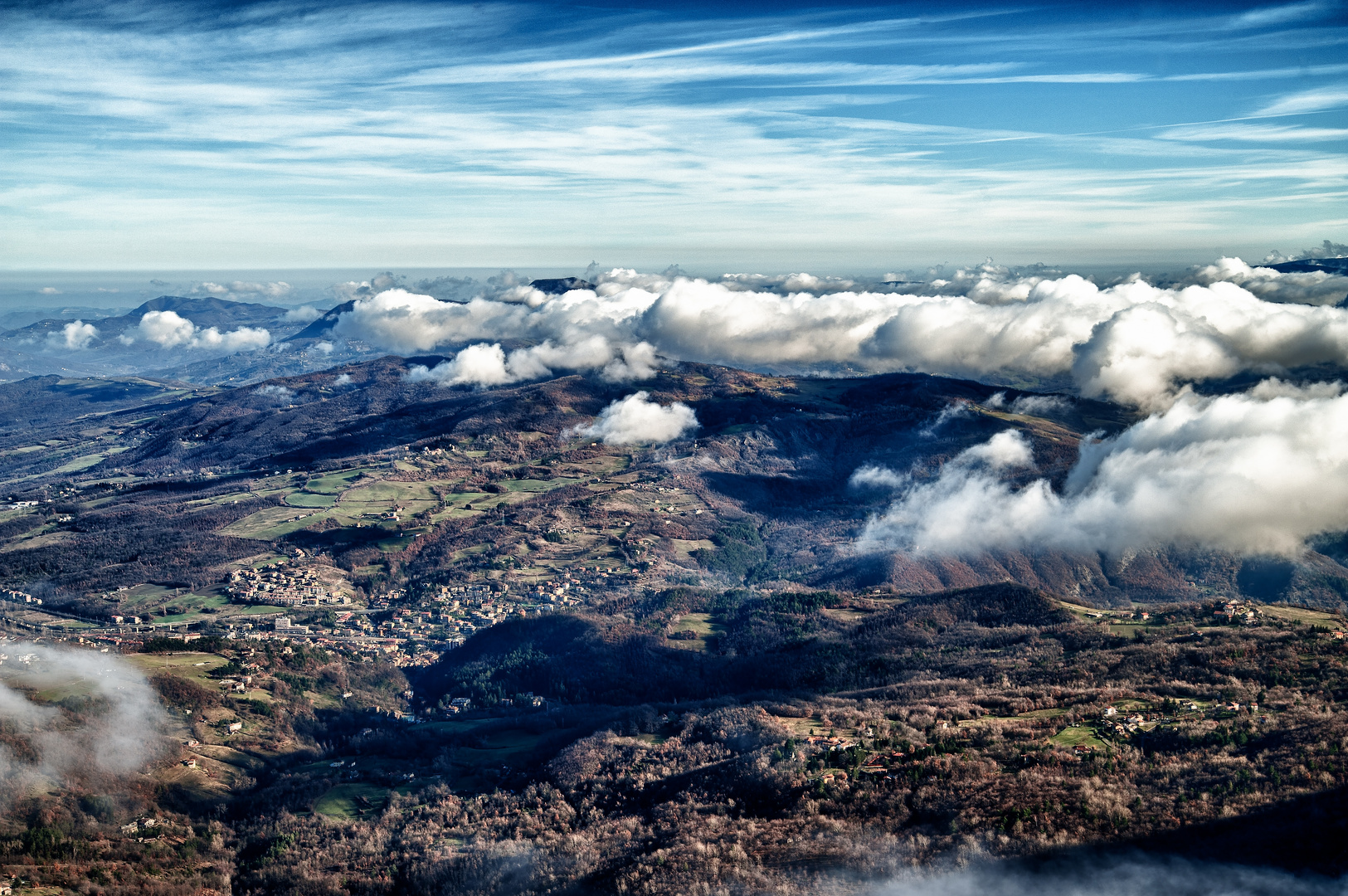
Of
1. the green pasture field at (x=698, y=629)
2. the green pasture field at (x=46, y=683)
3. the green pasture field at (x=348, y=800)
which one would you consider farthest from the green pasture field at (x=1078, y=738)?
the green pasture field at (x=46, y=683)

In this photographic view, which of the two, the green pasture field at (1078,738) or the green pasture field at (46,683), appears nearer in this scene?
the green pasture field at (1078,738)

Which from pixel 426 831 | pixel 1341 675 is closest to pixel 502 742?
pixel 426 831

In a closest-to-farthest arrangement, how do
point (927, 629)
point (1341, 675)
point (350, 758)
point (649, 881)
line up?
1. point (649, 881)
2. point (1341, 675)
3. point (350, 758)
4. point (927, 629)

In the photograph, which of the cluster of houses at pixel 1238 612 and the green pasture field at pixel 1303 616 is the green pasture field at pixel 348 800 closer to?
the cluster of houses at pixel 1238 612

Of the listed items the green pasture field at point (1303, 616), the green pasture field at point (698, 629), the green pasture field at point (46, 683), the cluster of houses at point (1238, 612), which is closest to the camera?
the green pasture field at point (1303, 616)

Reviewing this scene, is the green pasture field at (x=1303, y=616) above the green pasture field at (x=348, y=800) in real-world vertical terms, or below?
above

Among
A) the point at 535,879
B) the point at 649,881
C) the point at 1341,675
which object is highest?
the point at 1341,675

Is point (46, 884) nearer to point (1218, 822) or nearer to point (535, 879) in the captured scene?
point (535, 879)

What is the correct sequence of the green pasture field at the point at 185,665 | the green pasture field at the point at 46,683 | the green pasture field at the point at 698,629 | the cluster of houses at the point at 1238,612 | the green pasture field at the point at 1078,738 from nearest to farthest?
1. the green pasture field at the point at 1078,738
2. the cluster of houses at the point at 1238,612
3. the green pasture field at the point at 46,683
4. the green pasture field at the point at 185,665
5. the green pasture field at the point at 698,629
